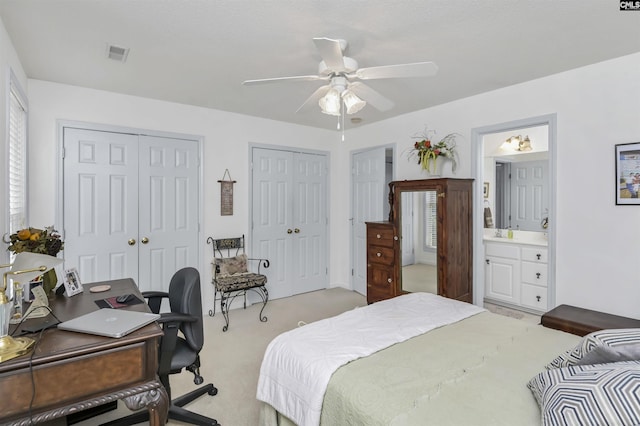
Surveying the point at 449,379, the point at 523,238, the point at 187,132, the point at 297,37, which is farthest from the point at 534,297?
the point at 187,132

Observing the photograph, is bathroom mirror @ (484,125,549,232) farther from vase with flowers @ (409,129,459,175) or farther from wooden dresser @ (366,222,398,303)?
wooden dresser @ (366,222,398,303)

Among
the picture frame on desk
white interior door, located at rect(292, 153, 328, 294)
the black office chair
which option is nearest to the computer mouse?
the black office chair

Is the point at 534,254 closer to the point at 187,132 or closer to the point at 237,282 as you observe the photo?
the point at 237,282

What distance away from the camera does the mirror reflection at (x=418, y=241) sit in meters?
3.53

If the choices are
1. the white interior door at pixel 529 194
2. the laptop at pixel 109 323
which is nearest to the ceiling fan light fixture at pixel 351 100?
the laptop at pixel 109 323

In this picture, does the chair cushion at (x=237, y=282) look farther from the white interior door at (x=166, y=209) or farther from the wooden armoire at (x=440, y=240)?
the wooden armoire at (x=440, y=240)

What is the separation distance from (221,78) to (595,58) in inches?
124

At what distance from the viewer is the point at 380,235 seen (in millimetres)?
4070

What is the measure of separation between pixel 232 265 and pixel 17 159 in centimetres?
230

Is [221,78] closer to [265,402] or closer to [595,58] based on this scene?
[265,402]

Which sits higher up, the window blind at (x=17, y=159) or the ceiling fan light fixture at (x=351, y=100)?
the ceiling fan light fixture at (x=351, y=100)

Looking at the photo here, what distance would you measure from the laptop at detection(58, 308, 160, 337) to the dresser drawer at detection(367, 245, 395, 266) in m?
2.90

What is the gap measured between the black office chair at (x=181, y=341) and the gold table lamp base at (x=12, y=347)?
59cm

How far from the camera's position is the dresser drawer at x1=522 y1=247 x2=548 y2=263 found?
3777mm
